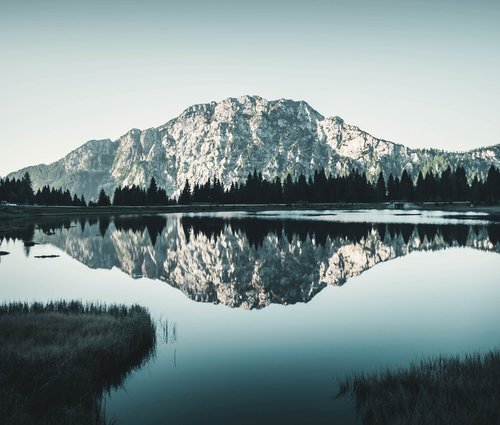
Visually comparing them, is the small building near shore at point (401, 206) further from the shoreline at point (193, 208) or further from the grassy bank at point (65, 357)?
the grassy bank at point (65, 357)

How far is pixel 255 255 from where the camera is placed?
50375 mm

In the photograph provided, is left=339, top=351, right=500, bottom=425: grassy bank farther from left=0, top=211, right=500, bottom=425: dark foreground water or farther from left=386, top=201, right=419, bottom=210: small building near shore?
left=386, top=201, right=419, bottom=210: small building near shore

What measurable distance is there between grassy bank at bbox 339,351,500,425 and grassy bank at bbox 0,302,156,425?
7.40 m

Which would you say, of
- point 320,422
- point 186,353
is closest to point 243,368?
point 186,353

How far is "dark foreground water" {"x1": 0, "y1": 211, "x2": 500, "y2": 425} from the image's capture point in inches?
562

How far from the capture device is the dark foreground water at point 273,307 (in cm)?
1427

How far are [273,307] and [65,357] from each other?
1474cm

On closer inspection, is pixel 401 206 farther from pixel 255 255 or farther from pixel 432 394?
pixel 432 394

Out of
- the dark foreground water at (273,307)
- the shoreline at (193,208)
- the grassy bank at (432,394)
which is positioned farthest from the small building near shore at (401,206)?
the grassy bank at (432,394)

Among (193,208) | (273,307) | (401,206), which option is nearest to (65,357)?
(273,307)

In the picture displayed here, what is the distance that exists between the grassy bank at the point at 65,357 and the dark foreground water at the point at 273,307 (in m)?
0.99

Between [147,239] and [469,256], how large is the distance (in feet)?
143

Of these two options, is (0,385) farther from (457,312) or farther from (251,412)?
(457,312)

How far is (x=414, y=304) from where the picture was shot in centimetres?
2745
